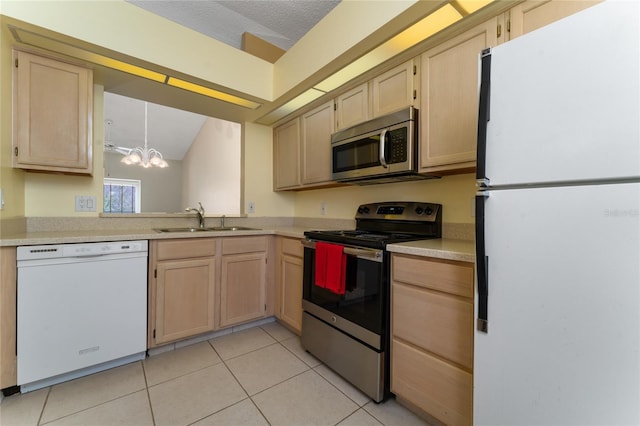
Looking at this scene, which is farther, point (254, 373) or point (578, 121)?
point (254, 373)

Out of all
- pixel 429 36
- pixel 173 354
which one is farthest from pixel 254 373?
pixel 429 36

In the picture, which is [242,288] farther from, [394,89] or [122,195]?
[122,195]

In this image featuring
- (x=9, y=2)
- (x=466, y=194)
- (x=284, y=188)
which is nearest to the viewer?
(x=9, y=2)

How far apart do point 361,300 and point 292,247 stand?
2.97 feet

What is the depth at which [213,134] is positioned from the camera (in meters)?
5.57

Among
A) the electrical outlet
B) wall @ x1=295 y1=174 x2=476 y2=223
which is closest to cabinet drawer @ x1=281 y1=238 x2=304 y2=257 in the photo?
wall @ x1=295 y1=174 x2=476 y2=223

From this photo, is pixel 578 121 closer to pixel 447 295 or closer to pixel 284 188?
pixel 447 295

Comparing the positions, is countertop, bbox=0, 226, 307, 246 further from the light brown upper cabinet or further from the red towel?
the light brown upper cabinet

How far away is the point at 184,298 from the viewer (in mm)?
2098

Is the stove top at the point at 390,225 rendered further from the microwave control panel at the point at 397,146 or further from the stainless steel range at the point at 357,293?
the microwave control panel at the point at 397,146

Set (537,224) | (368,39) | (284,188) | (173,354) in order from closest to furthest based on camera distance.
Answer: (537,224)
(368,39)
(173,354)
(284,188)

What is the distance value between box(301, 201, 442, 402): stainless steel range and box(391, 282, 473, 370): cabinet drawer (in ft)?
0.29

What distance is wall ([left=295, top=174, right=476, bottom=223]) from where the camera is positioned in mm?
1744

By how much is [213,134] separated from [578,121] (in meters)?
5.79
